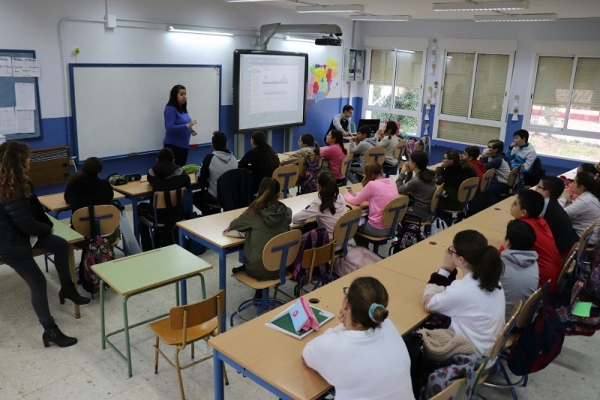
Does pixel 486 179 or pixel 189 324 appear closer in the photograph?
pixel 189 324

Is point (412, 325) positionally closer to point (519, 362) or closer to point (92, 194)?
point (519, 362)

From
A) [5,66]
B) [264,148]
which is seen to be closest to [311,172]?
[264,148]

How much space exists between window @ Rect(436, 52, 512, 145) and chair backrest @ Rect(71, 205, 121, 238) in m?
7.53

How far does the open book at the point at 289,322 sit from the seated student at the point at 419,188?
2775mm

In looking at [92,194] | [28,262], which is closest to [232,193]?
[92,194]

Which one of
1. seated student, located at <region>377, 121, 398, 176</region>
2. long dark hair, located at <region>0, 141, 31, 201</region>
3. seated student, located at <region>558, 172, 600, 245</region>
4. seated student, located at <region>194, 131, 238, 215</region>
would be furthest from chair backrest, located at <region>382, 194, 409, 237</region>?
seated student, located at <region>377, 121, 398, 176</region>

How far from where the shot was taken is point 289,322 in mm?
2580

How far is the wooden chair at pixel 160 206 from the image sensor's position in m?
4.82

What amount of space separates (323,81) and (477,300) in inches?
316

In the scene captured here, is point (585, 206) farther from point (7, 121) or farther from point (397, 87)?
point (397, 87)

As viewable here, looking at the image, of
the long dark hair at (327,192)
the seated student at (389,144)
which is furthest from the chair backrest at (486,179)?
the long dark hair at (327,192)

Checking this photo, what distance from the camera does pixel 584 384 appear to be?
3.51 m

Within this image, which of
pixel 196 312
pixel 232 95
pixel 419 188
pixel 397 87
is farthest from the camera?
pixel 397 87

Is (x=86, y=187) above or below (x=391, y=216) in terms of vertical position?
above
